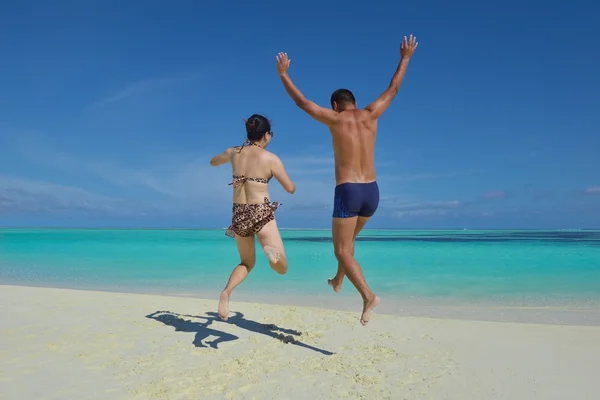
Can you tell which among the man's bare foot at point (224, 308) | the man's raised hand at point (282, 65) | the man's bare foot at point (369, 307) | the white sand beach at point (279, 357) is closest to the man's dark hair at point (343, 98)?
the man's raised hand at point (282, 65)

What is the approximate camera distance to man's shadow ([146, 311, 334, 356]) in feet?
16.9

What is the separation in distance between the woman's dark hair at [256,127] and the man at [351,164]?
1.83ft

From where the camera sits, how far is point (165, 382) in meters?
3.86

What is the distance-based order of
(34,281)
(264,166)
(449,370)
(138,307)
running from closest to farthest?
(449,370) < (264,166) < (138,307) < (34,281)

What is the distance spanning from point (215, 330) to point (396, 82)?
3.51 metres

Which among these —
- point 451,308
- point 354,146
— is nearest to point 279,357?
point 354,146

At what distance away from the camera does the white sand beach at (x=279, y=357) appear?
3738 mm

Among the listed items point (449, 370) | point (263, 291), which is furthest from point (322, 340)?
point (263, 291)

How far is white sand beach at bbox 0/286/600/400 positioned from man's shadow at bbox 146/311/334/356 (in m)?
0.01

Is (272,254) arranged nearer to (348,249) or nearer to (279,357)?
(348,249)

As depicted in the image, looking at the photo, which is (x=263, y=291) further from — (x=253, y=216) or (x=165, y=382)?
(x=165, y=382)

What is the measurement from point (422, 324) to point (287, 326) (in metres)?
1.76

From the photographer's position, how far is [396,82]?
4.68 meters

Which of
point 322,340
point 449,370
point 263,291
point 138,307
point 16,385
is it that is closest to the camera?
point 16,385
